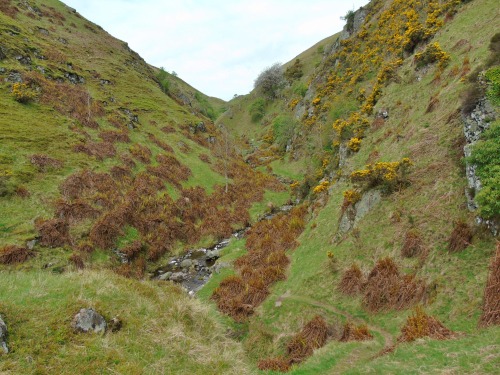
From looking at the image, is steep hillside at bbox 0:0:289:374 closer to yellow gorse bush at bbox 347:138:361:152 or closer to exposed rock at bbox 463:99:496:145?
exposed rock at bbox 463:99:496:145

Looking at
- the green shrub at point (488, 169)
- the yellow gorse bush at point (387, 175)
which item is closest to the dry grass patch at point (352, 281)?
the yellow gorse bush at point (387, 175)

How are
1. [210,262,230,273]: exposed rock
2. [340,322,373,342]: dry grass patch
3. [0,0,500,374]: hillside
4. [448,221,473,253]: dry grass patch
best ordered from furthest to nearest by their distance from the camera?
[210,262,230,273]: exposed rock
[448,221,473,253]: dry grass patch
[340,322,373,342]: dry grass patch
[0,0,500,374]: hillside

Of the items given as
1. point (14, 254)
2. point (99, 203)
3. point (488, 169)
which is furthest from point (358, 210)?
point (14, 254)

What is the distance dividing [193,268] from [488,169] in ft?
72.3

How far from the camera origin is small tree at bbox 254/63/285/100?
101531 millimetres

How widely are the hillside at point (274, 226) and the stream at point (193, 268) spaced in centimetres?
75

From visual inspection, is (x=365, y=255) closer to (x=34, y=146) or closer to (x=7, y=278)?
(x=7, y=278)

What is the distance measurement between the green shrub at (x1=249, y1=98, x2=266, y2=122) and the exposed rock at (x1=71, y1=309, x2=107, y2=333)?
92.5 m

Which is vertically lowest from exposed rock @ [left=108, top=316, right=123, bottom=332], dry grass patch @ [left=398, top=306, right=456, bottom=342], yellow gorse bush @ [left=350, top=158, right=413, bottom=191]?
dry grass patch @ [left=398, top=306, right=456, bottom=342]

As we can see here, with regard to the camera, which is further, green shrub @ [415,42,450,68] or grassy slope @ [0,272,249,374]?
green shrub @ [415,42,450,68]

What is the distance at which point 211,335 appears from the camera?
45.3 ft

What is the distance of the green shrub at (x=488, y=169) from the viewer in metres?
11.8

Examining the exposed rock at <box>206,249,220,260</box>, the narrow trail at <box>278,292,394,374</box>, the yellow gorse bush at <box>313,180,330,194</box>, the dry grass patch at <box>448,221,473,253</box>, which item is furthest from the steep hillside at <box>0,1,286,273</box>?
the dry grass patch at <box>448,221,473,253</box>

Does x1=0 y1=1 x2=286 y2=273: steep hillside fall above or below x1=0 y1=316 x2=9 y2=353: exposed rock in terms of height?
above
